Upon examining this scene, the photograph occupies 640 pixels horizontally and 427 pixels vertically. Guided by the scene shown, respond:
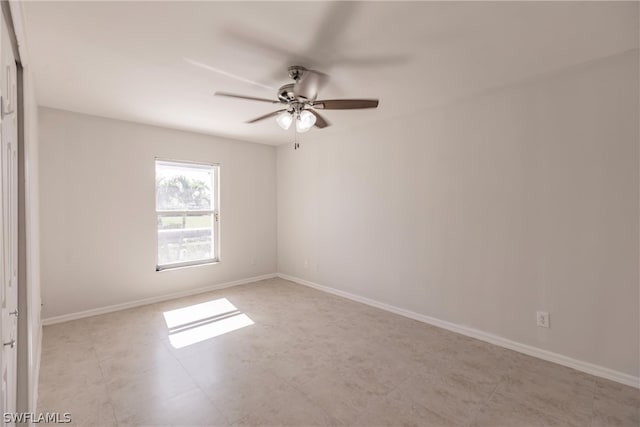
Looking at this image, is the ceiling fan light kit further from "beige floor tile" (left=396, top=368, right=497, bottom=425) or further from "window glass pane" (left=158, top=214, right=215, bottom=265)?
"window glass pane" (left=158, top=214, right=215, bottom=265)

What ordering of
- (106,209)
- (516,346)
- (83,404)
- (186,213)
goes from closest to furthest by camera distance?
(83,404)
(516,346)
(106,209)
(186,213)

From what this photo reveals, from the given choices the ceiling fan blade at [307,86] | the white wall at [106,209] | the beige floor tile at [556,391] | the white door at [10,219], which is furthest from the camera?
the white wall at [106,209]

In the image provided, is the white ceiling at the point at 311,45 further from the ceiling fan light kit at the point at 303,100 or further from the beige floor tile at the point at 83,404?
the beige floor tile at the point at 83,404

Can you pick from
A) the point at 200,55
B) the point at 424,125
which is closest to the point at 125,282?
the point at 200,55

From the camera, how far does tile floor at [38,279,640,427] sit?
1.92m

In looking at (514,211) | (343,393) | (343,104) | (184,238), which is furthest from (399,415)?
(184,238)

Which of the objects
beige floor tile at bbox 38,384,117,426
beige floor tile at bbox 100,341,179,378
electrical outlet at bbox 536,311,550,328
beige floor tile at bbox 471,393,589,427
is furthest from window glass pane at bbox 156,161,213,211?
electrical outlet at bbox 536,311,550,328

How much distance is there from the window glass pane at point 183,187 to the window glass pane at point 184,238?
163 mm

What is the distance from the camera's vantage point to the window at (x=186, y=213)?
4211mm

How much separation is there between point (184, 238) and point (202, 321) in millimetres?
1509

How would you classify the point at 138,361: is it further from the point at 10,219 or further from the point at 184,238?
the point at 184,238

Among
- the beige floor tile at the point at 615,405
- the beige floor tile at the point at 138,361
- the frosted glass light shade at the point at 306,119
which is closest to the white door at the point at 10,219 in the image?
the beige floor tile at the point at 138,361

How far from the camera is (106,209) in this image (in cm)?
369

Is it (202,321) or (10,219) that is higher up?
(10,219)
